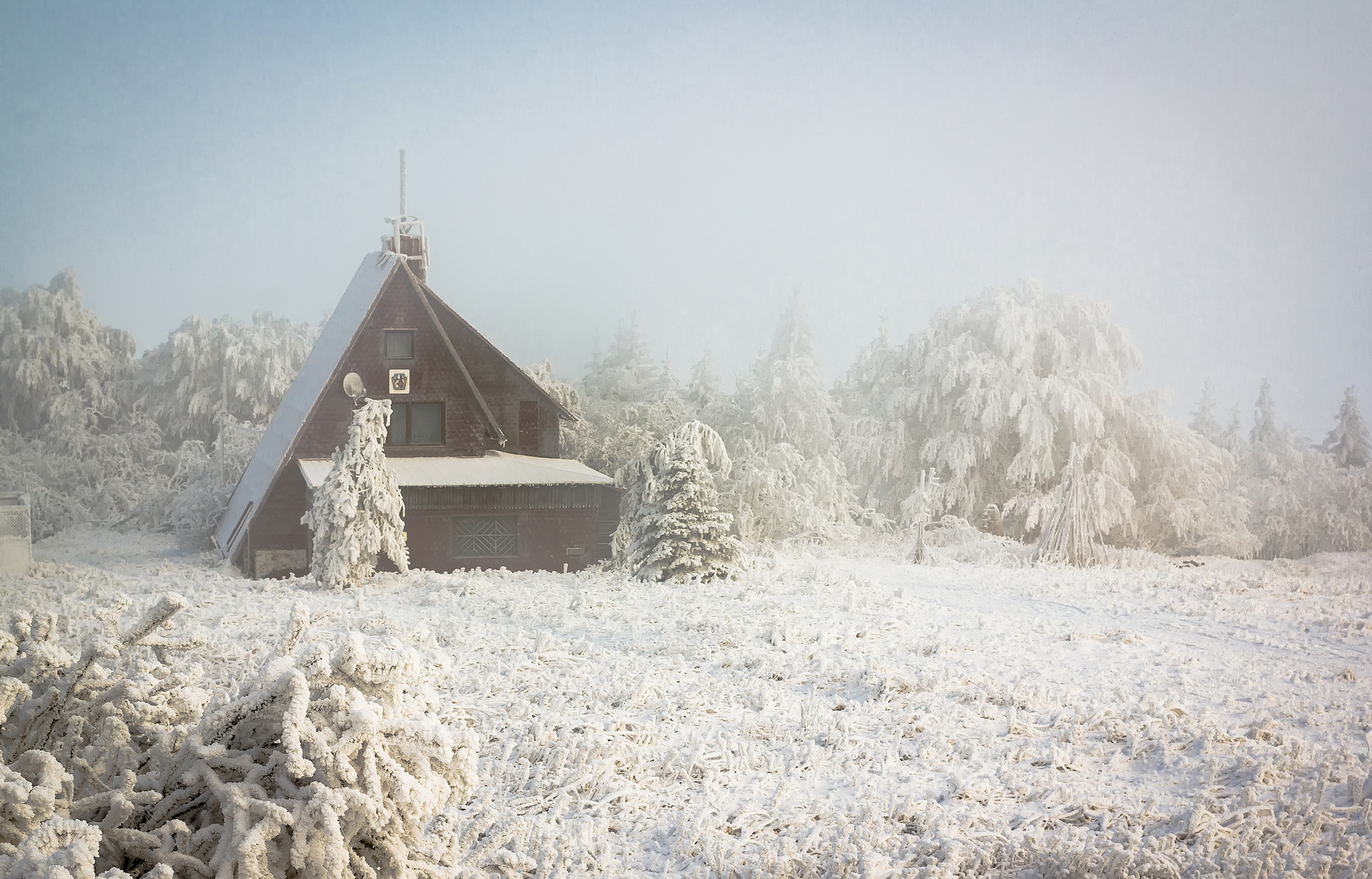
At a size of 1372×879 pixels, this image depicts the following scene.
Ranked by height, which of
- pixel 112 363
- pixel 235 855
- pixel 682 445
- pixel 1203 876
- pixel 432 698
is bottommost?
pixel 1203 876

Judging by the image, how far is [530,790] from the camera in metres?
6.30

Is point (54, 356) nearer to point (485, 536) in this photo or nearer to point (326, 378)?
point (326, 378)

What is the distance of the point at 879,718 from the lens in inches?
306

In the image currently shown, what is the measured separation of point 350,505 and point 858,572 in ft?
26.5

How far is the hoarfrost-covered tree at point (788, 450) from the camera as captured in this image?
22266mm

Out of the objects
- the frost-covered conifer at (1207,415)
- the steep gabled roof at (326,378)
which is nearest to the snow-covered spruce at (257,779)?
the steep gabled roof at (326,378)

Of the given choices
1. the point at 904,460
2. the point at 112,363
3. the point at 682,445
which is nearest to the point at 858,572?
the point at 682,445

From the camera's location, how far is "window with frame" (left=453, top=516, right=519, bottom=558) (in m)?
16.6

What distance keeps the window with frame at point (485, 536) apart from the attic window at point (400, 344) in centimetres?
302

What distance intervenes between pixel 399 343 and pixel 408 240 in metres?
2.56

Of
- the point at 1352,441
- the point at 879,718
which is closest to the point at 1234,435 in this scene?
the point at 1352,441

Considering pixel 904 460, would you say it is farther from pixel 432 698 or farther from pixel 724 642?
pixel 432 698

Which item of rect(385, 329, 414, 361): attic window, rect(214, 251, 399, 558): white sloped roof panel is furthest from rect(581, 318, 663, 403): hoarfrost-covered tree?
rect(385, 329, 414, 361): attic window

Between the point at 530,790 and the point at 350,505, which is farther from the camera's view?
the point at 350,505
